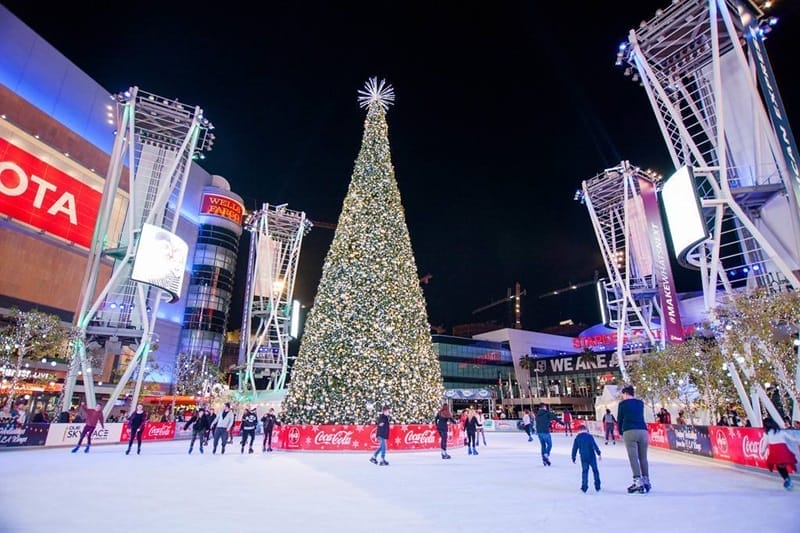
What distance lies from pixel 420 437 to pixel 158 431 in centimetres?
1591

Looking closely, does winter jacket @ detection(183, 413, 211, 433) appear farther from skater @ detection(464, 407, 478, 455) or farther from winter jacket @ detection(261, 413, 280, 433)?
skater @ detection(464, 407, 478, 455)

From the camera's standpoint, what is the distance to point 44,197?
126ft

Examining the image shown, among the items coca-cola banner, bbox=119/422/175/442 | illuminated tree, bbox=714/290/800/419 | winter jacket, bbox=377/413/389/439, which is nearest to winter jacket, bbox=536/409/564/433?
winter jacket, bbox=377/413/389/439

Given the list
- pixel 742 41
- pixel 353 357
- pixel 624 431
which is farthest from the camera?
pixel 742 41

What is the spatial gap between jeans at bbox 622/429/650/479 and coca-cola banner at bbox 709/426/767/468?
19.9ft

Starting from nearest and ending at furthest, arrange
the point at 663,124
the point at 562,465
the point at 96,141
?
the point at 562,465 < the point at 663,124 < the point at 96,141

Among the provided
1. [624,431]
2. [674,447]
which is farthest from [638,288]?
[624,431]

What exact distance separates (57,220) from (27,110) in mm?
9389

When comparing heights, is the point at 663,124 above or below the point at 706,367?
above

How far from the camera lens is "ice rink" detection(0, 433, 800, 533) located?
5203mm

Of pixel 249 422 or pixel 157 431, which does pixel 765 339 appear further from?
pixel 157 431

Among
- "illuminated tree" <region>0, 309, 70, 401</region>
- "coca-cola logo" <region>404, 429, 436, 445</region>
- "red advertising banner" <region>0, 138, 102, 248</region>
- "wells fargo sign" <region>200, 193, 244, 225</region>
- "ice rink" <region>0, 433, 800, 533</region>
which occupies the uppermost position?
"wells fargo sign" <region>200, 193, 244, 225</region>

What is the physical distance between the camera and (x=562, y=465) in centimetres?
1193

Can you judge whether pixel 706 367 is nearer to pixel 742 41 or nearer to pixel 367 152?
pixel 742 41
